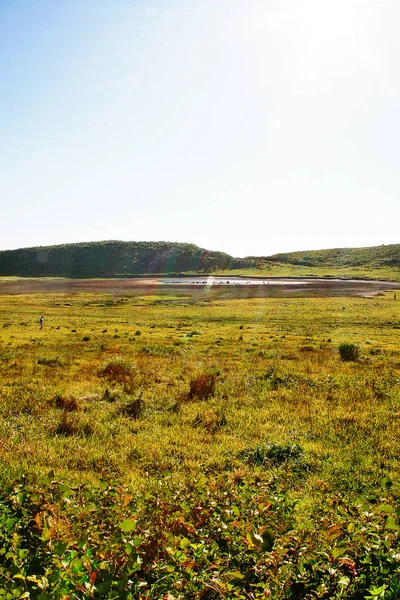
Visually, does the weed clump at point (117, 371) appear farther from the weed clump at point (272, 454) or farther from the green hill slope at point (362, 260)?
the green hill slope at point (362, 260)

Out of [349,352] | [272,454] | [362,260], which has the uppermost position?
[362,260]

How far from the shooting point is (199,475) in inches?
295

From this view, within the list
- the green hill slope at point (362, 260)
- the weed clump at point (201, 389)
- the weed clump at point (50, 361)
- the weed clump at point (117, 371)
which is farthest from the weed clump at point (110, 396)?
the green hill slope at point (362, 260)

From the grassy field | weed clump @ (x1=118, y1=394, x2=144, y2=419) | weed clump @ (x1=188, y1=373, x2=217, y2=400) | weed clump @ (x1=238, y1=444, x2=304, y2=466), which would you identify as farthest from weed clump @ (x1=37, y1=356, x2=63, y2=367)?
weed clump @ (x1=238, y1=444, x2=304, y2=466)

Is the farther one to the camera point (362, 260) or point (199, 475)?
point (362, 260)

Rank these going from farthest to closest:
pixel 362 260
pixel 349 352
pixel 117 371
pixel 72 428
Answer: pixel 362 260
pixel 349 352
pixel 117 371
pixel 72 428

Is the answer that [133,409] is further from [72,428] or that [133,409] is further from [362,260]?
[362,260]

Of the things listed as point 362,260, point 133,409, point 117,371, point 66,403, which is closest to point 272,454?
point 133,409

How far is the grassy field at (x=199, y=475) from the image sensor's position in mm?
4363

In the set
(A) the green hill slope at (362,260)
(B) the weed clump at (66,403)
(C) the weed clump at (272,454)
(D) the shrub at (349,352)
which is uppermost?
(A) the green hill slope at (362,260)

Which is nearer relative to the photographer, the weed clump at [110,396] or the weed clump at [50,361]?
the weed clump at [110,396]

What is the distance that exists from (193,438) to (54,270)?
20339 cm

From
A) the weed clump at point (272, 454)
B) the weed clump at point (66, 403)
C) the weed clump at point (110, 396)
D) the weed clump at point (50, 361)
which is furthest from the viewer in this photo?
the weed clump at point (50, 361)

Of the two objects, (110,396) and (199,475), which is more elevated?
(199,475)
